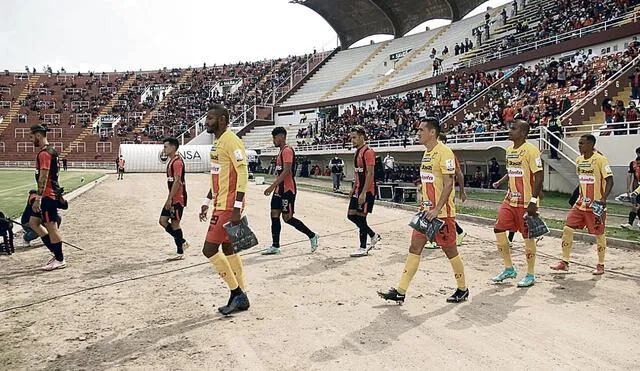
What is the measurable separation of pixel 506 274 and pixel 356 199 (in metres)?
2.70

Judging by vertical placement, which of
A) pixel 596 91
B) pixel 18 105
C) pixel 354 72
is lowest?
pixel 596 91

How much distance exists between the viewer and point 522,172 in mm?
6250

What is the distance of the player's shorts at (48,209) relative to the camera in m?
7.05

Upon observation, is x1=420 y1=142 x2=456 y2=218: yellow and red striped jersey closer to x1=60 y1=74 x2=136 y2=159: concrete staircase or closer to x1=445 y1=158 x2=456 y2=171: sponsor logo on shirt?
x1=445 y1=158 x2=456 y2=171: sponsor logo on shirt

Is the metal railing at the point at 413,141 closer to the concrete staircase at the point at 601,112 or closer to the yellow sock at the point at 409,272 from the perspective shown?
the concrete staircase at the point at 601,112

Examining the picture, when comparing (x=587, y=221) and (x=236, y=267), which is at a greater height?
(x=587, y=221)

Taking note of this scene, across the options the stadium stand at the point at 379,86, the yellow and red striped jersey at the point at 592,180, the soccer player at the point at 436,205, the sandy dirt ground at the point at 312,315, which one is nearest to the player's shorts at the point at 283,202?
the sandy dirt ground at the point at 312,315

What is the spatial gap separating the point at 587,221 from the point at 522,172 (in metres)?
1.51

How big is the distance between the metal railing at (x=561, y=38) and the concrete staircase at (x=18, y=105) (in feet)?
171

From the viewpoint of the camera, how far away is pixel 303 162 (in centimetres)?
3728

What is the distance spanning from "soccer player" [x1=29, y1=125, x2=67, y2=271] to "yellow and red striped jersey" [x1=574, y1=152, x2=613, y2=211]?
24.2 ft

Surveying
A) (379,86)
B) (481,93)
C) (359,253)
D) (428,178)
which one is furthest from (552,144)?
(379,86)

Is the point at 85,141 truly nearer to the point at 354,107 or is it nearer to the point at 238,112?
the point at 238,112

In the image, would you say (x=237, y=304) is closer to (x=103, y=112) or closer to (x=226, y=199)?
(x=226, y=199)
